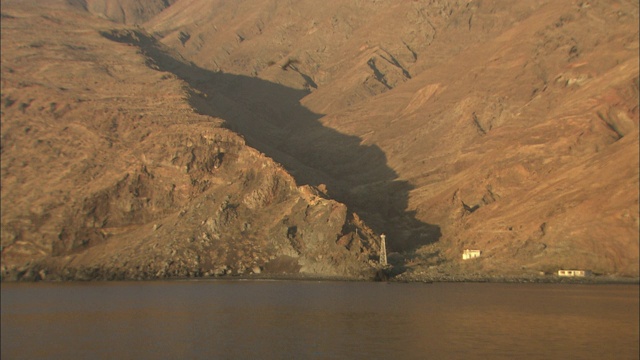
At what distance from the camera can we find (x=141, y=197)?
431 ft

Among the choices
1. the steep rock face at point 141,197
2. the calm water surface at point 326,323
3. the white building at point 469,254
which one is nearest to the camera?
the calm water surface at point 326,323

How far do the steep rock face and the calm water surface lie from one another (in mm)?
23740

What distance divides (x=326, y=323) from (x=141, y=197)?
8007 cm

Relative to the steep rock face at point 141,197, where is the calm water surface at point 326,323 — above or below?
below

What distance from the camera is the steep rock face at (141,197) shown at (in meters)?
114

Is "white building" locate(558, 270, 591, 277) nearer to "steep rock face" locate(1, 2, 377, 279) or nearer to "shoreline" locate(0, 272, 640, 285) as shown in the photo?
"shoreline" locate(0, 272, 640, 285)

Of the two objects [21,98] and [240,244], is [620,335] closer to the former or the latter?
[240,244]

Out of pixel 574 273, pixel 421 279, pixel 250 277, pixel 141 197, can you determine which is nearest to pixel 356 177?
pixel 141 197

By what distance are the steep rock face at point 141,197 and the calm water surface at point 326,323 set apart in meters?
23.7

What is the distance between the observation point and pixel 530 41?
174375 millimetres

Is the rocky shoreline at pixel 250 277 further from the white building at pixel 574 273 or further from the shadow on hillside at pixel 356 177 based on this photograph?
the shadow on hillside at pixel 356 177

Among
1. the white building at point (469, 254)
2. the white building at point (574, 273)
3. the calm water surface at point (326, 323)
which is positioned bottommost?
the calm water surface at point (326, 323)

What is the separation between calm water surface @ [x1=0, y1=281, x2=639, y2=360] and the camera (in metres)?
44.8

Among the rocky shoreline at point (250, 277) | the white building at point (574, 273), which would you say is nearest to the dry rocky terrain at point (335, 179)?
the rocky shoreline at point (250, 277)
